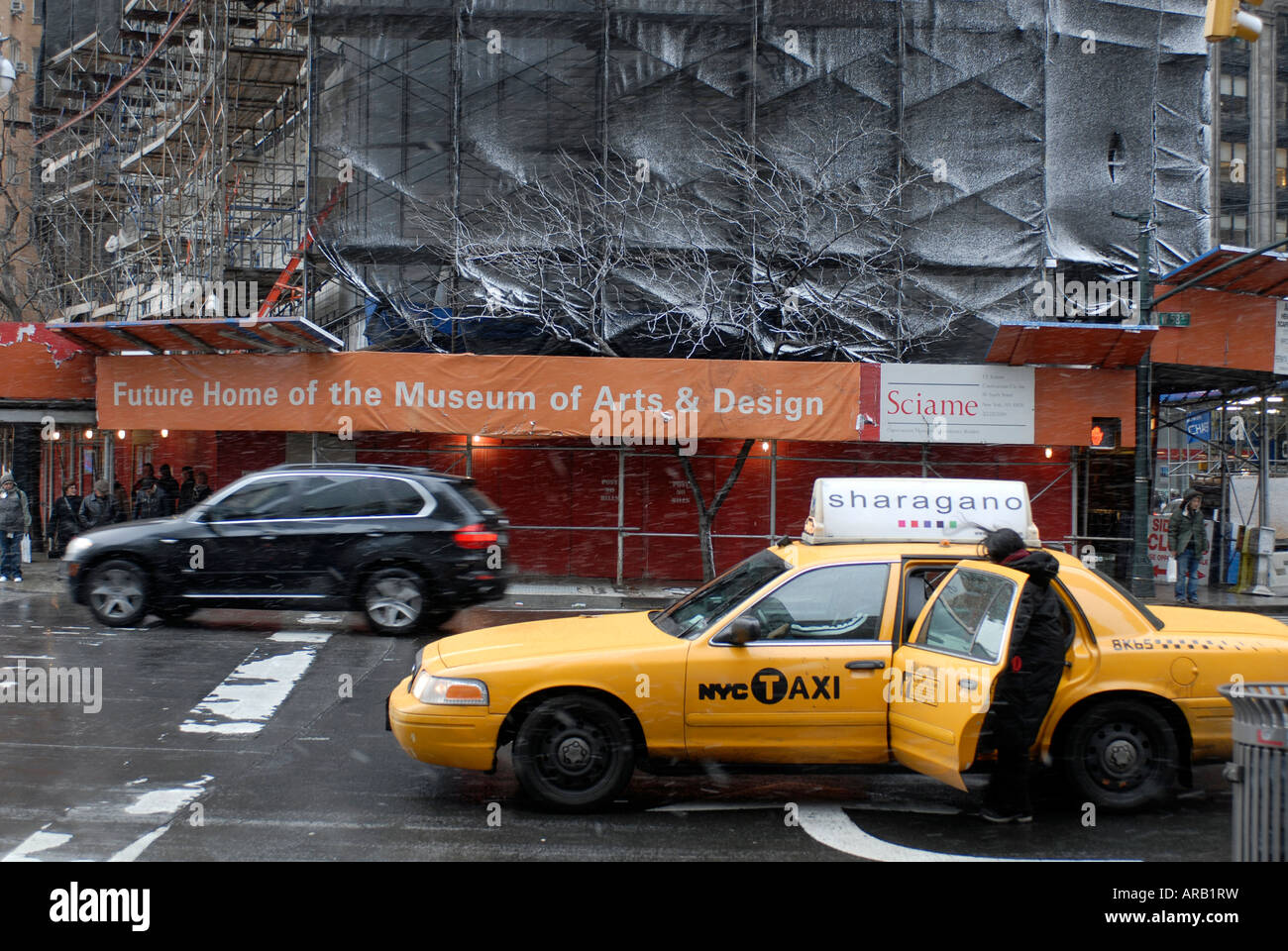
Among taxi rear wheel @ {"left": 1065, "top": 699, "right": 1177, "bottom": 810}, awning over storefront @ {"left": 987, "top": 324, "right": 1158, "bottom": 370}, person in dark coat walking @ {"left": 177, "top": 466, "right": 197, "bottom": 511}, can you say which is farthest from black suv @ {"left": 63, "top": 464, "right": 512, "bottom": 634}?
awning over storefront @ {"left": 987, "top": 324, "right": 1158, "bottom": 370}

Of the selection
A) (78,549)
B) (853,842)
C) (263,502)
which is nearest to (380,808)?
(853,842)

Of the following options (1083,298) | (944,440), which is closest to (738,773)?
(944,440)

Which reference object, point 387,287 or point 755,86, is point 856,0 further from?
point 387,287

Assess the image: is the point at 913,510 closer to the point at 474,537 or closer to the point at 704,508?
the point at 474,537

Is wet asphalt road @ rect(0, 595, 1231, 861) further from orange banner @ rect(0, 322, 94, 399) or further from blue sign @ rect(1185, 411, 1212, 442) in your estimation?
blue sign @ rect(1185, 411, 1212, 442)

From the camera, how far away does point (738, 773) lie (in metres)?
6.17

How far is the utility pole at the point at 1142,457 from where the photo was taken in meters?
17.0

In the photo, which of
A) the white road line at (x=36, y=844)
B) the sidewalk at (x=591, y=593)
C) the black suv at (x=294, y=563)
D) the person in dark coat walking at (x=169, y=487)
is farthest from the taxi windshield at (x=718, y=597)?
the person in dark coat walking at (x=169, y=487)

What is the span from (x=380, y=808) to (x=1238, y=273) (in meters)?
17.2

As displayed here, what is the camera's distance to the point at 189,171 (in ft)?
82.4

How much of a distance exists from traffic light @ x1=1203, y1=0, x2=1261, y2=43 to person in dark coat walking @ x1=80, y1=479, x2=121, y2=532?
1597 centimetres

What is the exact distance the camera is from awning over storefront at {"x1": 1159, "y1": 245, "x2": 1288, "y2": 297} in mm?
17078

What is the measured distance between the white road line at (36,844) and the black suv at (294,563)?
19.8ft

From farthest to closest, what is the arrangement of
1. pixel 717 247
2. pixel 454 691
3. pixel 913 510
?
A: 1. pixel 717 247
2. pixel 913 510
3. pixel 454 691
